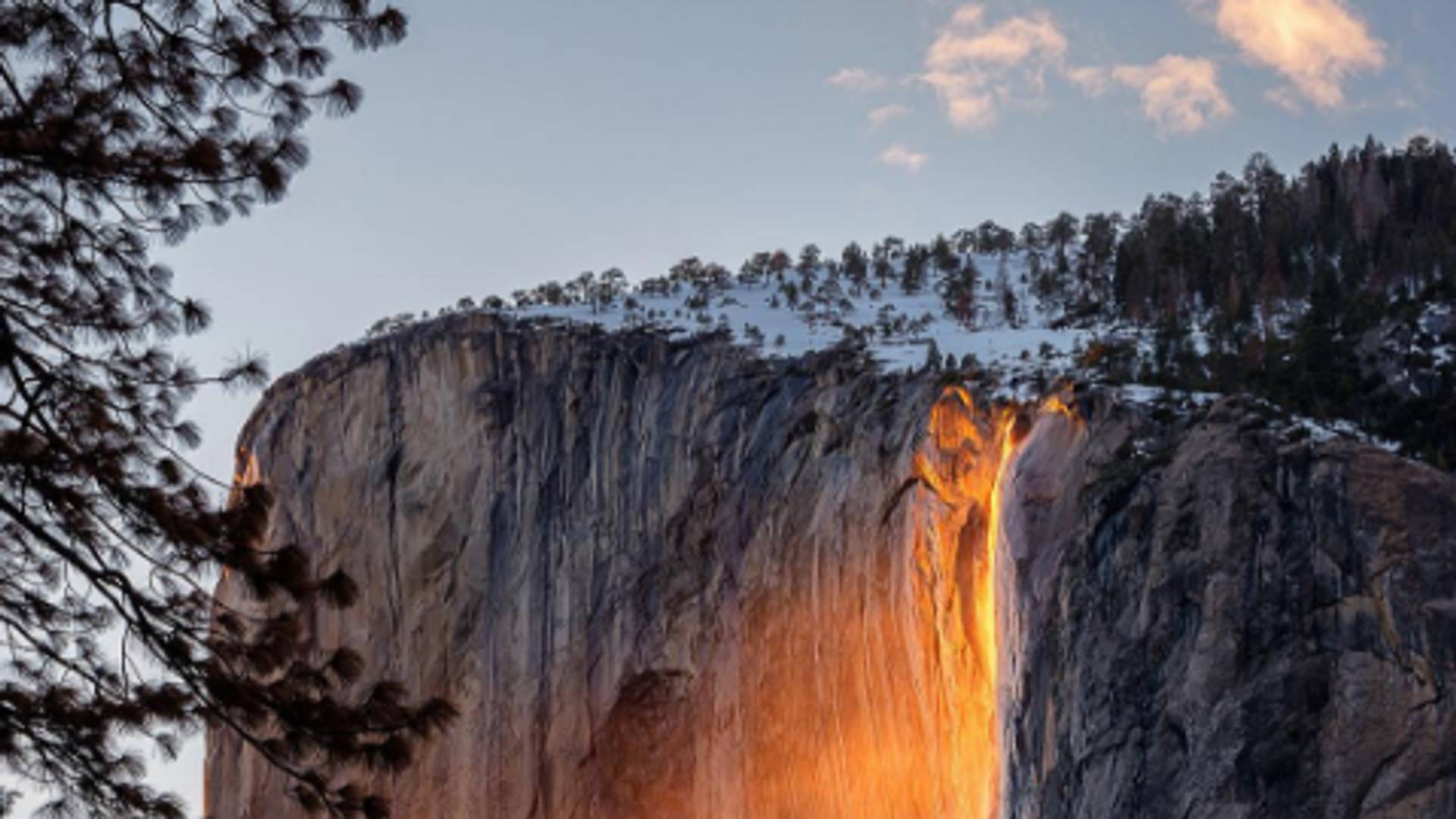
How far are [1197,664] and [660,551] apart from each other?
1983cm

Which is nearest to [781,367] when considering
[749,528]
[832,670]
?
[749,528]

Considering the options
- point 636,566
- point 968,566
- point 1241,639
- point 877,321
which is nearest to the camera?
point 1241,639

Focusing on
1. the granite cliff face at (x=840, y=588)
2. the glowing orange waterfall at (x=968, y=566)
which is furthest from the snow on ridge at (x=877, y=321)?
the granite cliff face at (x=840, y=588)

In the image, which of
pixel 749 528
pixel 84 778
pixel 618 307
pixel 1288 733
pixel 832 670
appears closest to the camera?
pixel 84 778

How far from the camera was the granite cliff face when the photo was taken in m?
22.5

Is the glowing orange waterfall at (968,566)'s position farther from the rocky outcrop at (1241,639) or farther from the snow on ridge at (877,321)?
the rocky outcrop at (1241,639)

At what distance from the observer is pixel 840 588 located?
35281mm

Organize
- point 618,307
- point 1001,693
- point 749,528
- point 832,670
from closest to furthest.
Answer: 1. point 1001,693
2. point 832,670
3. point 749,528
4. point 618,307

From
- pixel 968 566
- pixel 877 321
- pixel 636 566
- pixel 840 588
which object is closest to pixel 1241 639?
pixel 968 566

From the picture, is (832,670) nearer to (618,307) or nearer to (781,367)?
(781,367)

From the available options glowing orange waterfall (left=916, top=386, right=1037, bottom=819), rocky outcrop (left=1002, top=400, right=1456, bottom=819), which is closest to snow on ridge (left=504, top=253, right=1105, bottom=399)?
glowing orange waterfall (left=916, top=386, right=1037, bottom=819)

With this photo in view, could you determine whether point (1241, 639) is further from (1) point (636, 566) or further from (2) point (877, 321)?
(2) point (877, 321)

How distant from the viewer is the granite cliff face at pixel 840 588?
22.5m

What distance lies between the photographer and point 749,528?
38688mm
